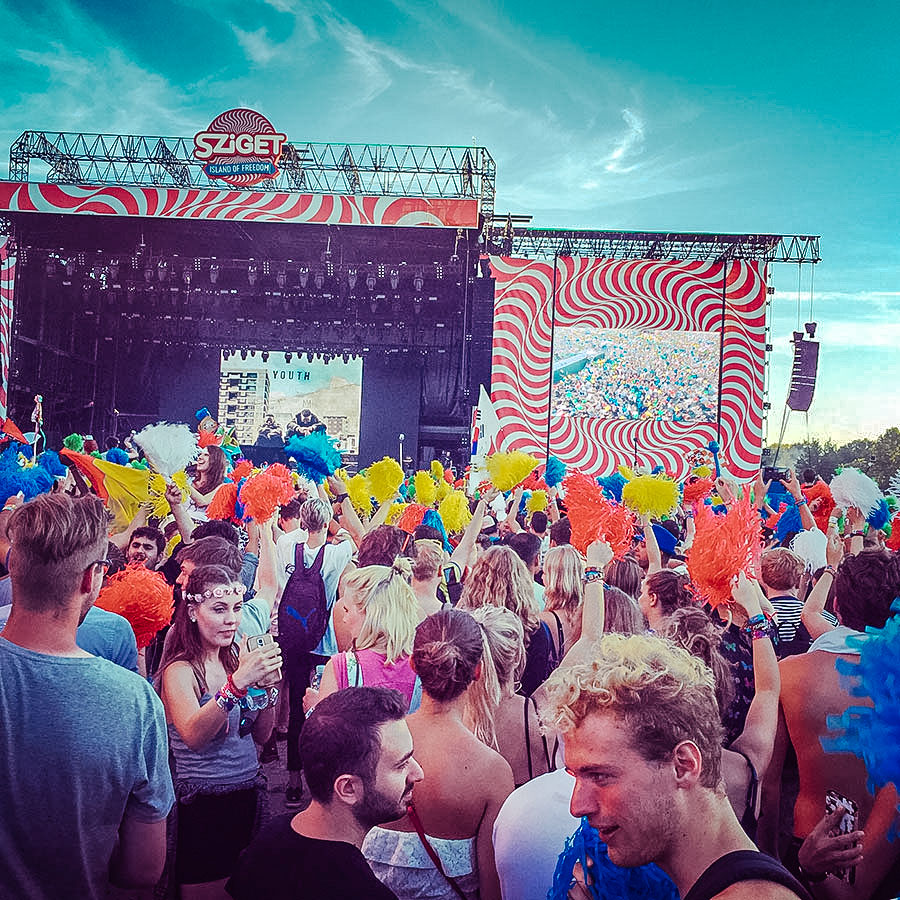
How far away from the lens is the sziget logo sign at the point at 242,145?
1761 centimetres

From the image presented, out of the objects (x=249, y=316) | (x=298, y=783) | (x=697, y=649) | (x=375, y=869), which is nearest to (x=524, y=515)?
(x=298, y=783)

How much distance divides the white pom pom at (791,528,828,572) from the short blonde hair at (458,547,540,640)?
2256mm

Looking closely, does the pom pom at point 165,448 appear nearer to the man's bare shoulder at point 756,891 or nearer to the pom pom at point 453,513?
the pom pom at point 453,513

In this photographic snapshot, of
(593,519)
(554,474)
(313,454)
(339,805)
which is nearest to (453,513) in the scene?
(313,454)

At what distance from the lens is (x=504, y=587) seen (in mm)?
3598

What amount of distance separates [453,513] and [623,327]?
13.3 metres

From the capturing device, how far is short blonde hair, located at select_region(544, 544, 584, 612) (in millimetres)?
3660

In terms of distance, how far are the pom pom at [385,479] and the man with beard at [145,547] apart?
6.68 feet

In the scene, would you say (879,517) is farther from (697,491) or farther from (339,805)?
(339,805)

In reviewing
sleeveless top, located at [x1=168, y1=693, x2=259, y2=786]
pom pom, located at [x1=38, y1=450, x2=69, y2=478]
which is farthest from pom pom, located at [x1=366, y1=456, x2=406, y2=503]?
sleeveless top, located at [x1=168, y1=693, x2=259, y2=786]

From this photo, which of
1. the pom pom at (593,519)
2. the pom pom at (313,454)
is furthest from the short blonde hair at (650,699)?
the pom pom at (313,454)

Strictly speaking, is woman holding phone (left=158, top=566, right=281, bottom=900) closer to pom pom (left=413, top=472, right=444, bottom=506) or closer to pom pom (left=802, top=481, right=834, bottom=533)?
pom pom (left=413, top=472, right=444, bottom=506)

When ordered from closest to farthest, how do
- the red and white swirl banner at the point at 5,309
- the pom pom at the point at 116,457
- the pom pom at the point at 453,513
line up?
the pom pom at the point at 116,457
the pom pom at the point at 453,513
the red and white swirl banner at the point at 5,309

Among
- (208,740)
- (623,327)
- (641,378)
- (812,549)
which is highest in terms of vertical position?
(623,327)
